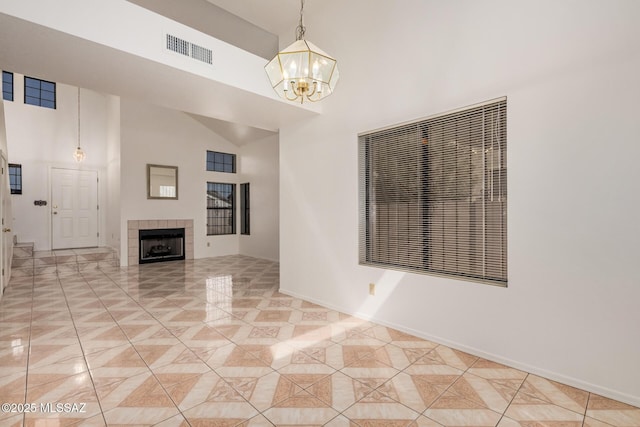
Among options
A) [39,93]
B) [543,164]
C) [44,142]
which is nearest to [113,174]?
[44,142]

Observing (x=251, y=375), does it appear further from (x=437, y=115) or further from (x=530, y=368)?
(x=437, y=115)

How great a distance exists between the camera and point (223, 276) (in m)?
5.73

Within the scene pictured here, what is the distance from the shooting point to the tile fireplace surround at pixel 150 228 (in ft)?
22.2

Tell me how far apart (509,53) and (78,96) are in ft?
34.0

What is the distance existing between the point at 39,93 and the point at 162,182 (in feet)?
14.3

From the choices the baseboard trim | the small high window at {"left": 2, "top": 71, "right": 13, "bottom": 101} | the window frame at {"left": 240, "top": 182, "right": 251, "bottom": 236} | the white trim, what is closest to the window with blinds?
the white trim

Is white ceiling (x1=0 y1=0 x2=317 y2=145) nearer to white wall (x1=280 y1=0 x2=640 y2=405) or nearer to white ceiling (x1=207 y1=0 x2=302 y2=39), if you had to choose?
white ceiling (x1=207 y1=0 x2=302 y2=39)

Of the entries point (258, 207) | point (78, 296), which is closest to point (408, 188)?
point (78, 296)

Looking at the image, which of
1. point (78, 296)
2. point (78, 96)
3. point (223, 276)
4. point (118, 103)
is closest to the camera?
point (78, 296)

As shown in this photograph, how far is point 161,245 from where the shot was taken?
7309 millimetres

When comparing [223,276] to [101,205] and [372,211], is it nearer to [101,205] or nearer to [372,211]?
[372,211]

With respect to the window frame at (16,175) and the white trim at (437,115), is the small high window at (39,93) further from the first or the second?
the white trim at (437,115)

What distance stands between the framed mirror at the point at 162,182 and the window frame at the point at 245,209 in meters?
1.71

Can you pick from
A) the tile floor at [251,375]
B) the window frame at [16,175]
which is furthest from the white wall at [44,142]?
the tile floor at [251,375]
